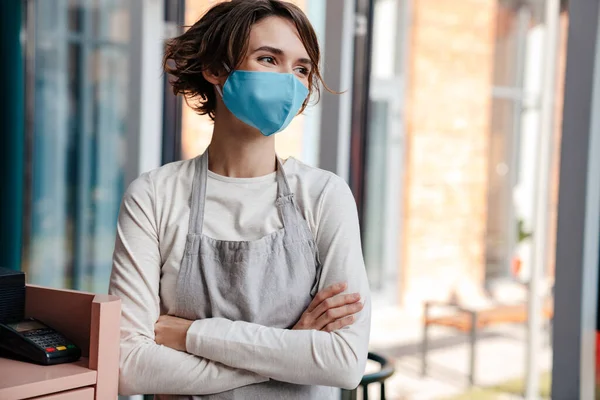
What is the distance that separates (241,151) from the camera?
1429 millimetres

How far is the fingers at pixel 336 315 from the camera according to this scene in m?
Result: 1.31

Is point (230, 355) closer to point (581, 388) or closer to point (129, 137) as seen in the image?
point (581, 388)

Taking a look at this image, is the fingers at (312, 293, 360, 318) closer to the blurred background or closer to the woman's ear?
the woman's ear

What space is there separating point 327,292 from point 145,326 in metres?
0.36

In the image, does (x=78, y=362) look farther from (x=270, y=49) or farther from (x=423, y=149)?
(x=423, y=149)

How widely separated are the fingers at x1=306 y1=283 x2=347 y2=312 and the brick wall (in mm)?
1542

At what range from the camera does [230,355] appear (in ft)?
4.20

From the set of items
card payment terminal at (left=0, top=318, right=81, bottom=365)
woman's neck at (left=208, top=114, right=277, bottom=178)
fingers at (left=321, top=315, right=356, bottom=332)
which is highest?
woman's neck at (left=208, top=114, right=277, bottom=178)

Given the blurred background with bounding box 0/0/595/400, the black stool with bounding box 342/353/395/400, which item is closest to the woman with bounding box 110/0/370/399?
the black stool with bounding box 342/353/395/400

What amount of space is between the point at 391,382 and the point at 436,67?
4.30ft

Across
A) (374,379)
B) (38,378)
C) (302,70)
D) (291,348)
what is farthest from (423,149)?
(38,378)

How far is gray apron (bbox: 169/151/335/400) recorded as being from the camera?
135cm

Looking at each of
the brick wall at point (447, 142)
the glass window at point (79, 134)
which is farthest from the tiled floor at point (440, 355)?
the glass window at point (79, 134)

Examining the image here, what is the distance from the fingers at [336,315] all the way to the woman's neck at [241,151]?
0.33 m
